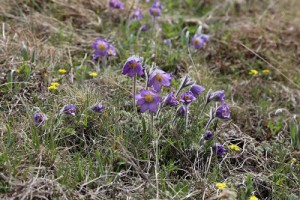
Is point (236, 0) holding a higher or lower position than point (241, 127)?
higher

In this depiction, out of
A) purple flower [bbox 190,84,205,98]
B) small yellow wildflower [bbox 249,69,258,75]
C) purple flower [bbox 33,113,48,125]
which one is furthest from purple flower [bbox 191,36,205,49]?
purple flower [bbox 33,113,48,125]

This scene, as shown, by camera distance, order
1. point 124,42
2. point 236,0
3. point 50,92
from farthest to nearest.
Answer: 1. point 236,0
2. point 124,42
3. point 50,92

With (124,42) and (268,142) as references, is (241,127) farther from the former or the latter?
(124,42)

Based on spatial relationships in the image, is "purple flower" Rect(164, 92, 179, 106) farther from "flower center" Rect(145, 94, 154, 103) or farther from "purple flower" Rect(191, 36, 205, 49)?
"purple flower" Rect(191, 36, 205, 49)

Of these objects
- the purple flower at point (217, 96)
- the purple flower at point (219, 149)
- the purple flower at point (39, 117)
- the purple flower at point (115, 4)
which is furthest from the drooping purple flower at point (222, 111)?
the purple flower at point (115, 4)

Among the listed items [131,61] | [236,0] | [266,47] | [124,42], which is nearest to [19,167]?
[131,61]

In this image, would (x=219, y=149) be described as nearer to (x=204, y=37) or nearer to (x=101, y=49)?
(x=101, y=49)

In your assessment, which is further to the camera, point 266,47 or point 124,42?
point 266,47
